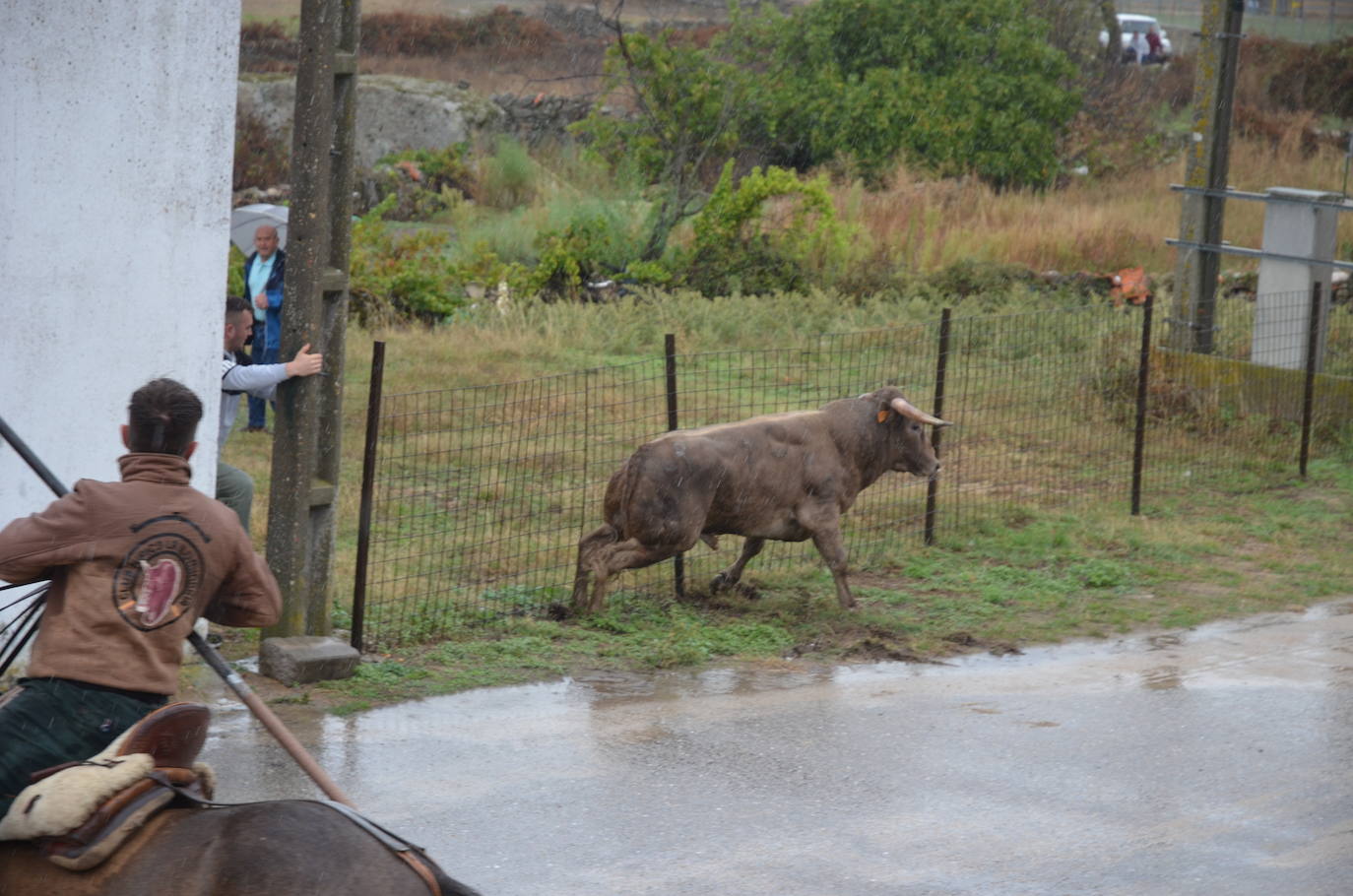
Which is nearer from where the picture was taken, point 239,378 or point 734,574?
point 239,378

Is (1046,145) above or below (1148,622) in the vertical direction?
above

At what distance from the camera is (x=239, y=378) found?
820 centimetres

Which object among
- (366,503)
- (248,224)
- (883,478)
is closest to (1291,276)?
(883,478)

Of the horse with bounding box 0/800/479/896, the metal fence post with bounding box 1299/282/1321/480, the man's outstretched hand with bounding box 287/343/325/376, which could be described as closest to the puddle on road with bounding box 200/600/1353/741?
the man's outstretched hand with bounding box 287/343/325/376

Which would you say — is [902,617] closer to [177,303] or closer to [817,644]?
[817,644]

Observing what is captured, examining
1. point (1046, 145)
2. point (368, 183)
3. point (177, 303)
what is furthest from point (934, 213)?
point (177, 303)

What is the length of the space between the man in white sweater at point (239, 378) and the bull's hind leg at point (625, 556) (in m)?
1.95

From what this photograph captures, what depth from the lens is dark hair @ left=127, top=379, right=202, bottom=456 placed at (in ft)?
15.3

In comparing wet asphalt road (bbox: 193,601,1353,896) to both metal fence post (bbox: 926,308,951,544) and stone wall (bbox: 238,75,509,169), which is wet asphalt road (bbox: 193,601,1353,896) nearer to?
metal fence post (bbox: 926,308,951,544)

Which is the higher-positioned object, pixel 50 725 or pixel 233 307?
pixel 233 307

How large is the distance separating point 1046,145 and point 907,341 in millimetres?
12220

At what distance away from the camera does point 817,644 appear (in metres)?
9.13

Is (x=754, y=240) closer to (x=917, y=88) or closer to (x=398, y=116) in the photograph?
(x=917, y=88)

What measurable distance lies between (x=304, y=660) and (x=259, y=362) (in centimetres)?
667
